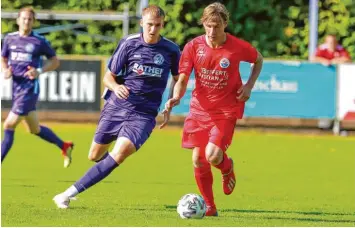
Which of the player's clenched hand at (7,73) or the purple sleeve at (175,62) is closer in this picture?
the purple sleeve at (175,62)

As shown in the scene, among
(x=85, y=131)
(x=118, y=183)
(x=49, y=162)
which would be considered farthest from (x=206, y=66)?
(x=85, y=131)

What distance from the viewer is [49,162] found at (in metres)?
17.1

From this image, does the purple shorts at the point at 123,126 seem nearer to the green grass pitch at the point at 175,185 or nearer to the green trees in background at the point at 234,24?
the green grass pitch at the point at 175,185

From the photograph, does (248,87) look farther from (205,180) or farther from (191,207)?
(191,207)

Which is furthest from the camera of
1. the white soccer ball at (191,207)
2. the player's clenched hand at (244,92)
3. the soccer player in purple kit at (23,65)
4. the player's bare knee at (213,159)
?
the soccer player in purple kit at (23,65)

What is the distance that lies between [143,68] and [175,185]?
3.08m

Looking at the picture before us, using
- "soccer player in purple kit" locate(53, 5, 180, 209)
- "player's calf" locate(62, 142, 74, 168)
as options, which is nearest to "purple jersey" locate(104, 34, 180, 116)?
"soccer player in purple kit" locate(53, 5, 180, 209)

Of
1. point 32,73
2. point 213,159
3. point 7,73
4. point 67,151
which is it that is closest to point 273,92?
point 67,151

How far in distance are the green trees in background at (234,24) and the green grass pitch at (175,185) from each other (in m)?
6.36

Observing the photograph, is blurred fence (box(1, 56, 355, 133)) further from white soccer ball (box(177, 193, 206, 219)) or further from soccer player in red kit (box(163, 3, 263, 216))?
white soccer ball (box(177, 193, 206, 219))

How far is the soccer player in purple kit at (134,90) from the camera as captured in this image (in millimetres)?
11227

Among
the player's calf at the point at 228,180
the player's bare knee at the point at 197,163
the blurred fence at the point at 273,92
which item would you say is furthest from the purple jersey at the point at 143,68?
the blurred fence at the point at 273,92

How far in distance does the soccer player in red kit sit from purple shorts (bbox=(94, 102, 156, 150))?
16.4 inches

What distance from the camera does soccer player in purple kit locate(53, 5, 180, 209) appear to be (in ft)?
36.8
